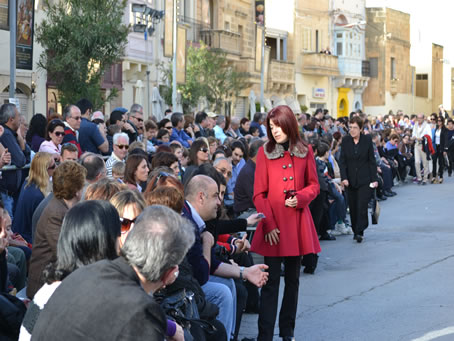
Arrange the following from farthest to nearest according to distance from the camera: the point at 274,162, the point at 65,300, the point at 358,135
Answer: the point at 358,135 → the point at 274,162 → the point at 65,300

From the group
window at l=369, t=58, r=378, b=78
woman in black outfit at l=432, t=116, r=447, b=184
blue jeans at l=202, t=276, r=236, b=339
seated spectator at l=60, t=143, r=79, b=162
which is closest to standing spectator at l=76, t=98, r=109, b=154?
seated spectator at l=60, t=143, r=79, b=162

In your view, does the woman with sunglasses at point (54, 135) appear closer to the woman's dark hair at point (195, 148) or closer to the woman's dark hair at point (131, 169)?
the woman's dark hair at point (195, 148)

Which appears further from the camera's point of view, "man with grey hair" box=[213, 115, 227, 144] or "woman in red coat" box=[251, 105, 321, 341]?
"man with grey hair" box=[213, 115, 227, 144]

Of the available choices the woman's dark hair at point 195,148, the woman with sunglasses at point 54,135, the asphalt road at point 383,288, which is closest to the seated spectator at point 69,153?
the woman with sunglasses at point 54,135

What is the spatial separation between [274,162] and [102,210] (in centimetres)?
328

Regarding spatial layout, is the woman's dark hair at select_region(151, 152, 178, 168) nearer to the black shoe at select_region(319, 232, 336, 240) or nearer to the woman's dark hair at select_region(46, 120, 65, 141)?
the woman's dark hair at select_region(46, 120, 65, 141)

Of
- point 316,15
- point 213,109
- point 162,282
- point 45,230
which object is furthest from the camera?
point 316,15

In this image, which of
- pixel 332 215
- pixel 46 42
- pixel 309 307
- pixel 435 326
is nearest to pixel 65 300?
pixel 435 326

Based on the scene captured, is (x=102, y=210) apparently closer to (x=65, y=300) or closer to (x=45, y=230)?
(x=65, y=300)

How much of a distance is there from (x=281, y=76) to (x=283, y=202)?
147ft

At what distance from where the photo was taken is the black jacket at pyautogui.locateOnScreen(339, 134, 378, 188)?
13773mm

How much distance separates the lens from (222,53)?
39219 mm

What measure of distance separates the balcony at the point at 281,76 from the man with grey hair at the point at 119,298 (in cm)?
4639

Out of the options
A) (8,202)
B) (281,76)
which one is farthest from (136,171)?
(281,76)
